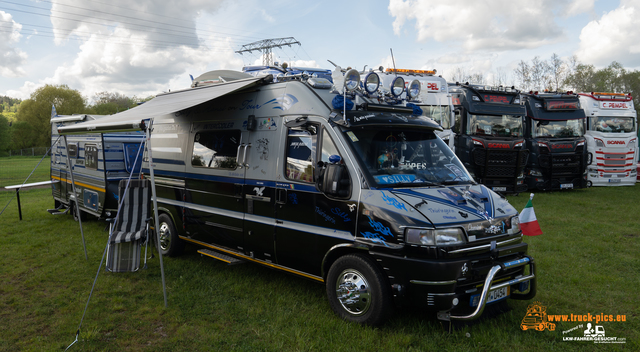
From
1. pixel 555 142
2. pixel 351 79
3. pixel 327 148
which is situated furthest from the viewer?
pixel 555 142

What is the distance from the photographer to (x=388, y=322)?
4457mm

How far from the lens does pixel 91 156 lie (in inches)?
384

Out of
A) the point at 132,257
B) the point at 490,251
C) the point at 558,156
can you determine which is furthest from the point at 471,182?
the point at 558,156

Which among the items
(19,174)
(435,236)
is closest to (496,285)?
(435,236)

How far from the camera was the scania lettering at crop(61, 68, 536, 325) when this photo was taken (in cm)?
396

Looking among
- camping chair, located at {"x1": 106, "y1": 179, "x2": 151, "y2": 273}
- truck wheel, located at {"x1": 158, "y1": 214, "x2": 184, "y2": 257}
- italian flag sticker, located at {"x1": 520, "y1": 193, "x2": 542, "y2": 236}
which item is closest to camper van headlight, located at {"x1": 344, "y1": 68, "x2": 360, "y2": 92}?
italian flag sticker, located at {"x1": 520, "y1": 193, "x2": 542, "y2": 236}

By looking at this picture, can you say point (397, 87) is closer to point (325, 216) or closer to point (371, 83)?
point (371, 83)

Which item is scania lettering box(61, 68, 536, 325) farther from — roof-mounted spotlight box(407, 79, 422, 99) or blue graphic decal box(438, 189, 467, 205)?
roof-mounted spotlight box(407, 79, 422, 99)

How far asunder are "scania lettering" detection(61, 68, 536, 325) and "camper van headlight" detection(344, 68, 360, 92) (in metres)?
0.02

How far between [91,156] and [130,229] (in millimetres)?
4256

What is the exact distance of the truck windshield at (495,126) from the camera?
46.1 ft

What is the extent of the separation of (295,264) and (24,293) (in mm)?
3802

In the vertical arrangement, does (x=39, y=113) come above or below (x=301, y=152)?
above

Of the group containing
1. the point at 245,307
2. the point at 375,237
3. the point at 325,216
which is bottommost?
the point at 245,307
